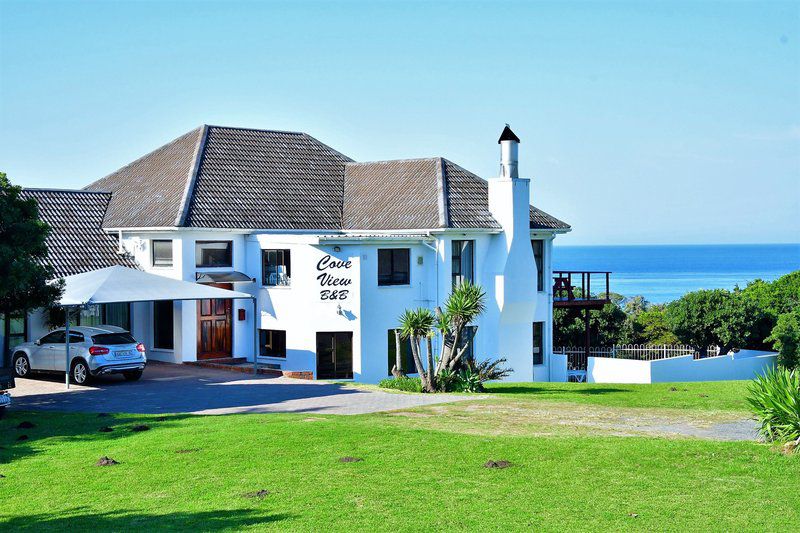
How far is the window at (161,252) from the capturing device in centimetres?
3422

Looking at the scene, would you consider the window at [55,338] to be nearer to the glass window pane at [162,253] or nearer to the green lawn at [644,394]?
the glass window pane at [162,253]

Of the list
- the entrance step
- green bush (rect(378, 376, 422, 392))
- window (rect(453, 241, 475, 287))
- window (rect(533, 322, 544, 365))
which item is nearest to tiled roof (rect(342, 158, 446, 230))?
window (rect(453, 241, 475, 287))

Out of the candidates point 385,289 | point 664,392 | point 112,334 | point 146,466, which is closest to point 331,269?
point 385,289

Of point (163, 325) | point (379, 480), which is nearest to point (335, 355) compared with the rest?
point (163, 325)

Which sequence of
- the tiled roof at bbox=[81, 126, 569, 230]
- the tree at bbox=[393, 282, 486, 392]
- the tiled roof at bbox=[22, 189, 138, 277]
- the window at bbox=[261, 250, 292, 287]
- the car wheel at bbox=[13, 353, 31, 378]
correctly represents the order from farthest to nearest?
1. the tiled roof at bbox=[81, 126, 569, 230]
2. the window at bbox=[261, 250, 292, 287]
3. the tiled roof at bbox=[22, 189, 138, 277]
4. the car wheel at bbox=[13, 353, 31, 378]
5. the tree at bbox=[393, 282, 486, 392]

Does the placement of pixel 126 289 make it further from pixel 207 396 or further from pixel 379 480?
pixel 379 480

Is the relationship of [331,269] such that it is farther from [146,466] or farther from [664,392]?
[146,466]

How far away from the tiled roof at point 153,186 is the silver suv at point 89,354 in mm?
6896

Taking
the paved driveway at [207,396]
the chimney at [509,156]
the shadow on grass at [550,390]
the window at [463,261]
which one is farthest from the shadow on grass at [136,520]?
the chimney at [509,156]

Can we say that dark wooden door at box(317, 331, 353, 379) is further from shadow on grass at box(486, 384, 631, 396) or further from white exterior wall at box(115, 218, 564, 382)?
shadow on grass at box(486, 384, 631, 396)

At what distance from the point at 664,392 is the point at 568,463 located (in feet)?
47.2

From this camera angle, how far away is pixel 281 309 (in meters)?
34.5

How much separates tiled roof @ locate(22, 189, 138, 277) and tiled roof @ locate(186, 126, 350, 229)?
333 cm

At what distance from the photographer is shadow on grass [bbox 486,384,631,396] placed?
27.8 m
